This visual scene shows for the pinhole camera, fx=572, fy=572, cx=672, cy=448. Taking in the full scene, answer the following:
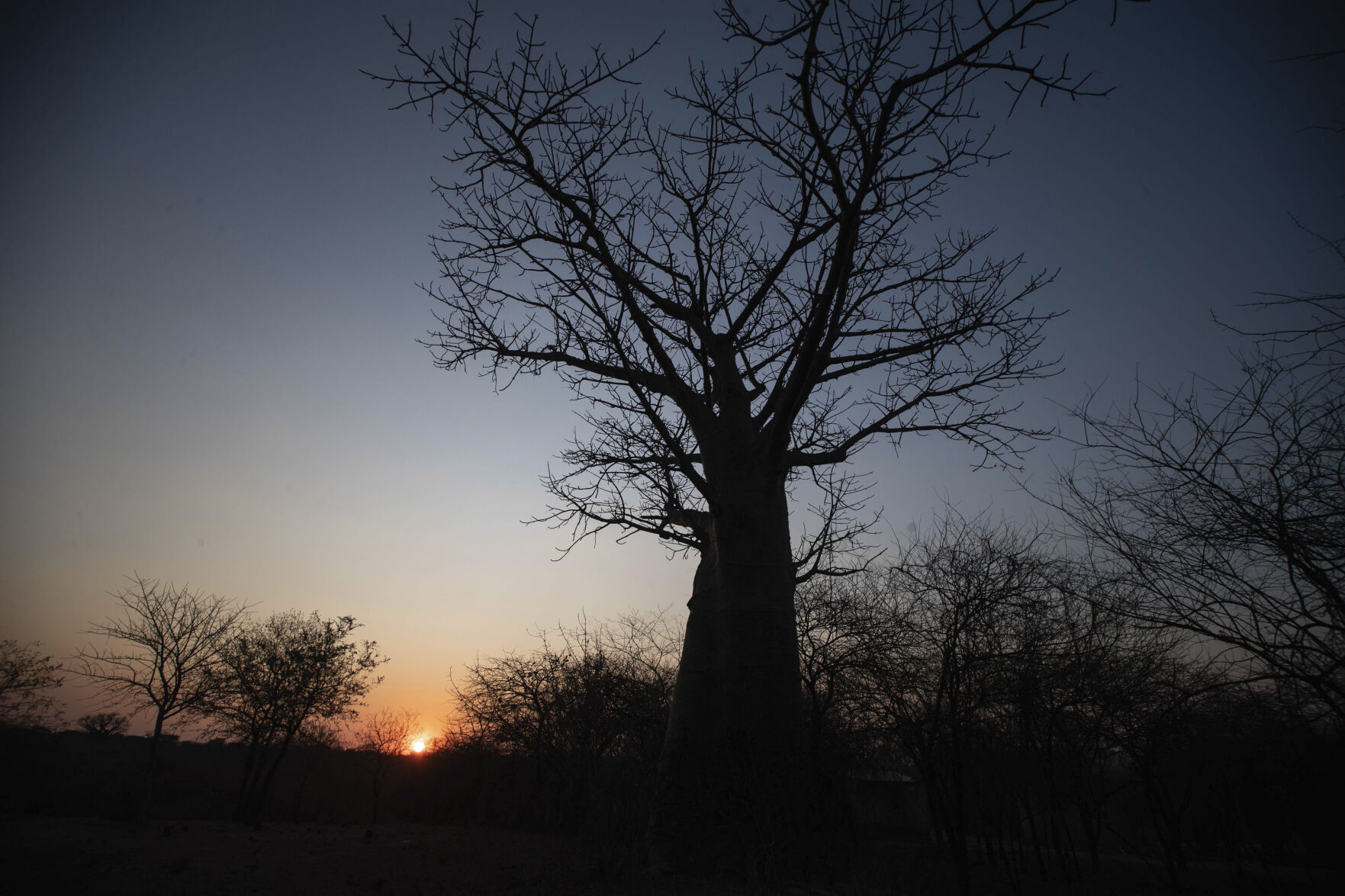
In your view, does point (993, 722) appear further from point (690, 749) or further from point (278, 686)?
point (278, 686)

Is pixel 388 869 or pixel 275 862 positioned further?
pixel 275 862

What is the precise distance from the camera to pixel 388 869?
6.49 m

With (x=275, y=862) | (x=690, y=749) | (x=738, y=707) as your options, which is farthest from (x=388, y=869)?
(x=738, y=707)

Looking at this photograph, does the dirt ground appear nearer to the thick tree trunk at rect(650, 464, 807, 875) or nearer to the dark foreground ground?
the dark foreground ground

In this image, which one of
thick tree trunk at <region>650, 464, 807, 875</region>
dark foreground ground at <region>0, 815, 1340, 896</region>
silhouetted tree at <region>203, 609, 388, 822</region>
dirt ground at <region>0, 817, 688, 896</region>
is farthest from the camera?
silhouetted tree at <region>203, 609, 388, 822</region>

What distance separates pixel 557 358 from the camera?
497 cm

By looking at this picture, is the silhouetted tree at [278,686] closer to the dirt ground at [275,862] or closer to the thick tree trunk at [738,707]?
the dirt ground at [275,862]

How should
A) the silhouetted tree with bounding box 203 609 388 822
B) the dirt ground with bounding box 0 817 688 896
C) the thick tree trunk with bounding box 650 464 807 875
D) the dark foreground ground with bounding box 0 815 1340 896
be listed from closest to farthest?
the thick tree trunk with bounding box 650 464 807 875 → the dark foreground ground with bounding box 0 815 1340 896 → the dirt ground with bounding box 0 817 688 896 → the silhouetted tree with bounding box 203 609 388 822

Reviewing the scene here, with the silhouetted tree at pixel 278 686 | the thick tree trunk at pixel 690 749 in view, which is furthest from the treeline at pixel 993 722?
the silhouetted tree at pixel 278 686

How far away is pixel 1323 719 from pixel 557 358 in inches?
205

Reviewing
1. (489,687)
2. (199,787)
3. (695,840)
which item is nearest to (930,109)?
(695,840)

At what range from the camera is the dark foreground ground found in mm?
3221

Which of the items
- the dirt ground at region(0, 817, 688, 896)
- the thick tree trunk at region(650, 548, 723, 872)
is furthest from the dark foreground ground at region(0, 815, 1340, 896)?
the thick tree trunk at region(650, 548, 723, 872)

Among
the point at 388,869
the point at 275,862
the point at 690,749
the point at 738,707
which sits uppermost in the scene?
the point at 738,707
